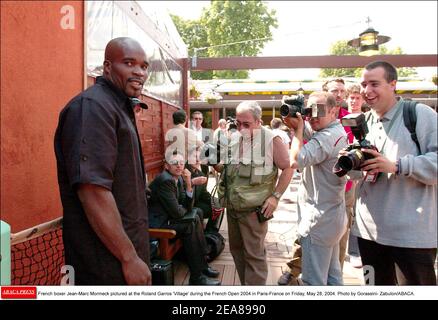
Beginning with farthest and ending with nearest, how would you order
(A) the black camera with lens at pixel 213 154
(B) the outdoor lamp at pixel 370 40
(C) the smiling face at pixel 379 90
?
(B) the outdoor lamp at pixel 370 40 → (A) the black camera with lens at pixel 213 154 → (C) the smiling face at pixel 379 90

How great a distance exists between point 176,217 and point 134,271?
5.05 ft

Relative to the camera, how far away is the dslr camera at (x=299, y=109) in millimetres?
1818

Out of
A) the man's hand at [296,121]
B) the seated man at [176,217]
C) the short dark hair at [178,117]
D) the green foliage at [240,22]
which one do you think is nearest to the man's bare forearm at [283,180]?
the man's hand at [296,121]

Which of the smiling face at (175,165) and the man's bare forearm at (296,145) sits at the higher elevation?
the man's bare forearm at (296,145)

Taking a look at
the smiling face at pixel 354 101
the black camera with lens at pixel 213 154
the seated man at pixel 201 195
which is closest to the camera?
the black camera with lens at pixel 213 154

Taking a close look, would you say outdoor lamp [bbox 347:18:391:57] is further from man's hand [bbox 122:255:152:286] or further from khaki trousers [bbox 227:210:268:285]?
man's hand [bbox 122:255:152:286]

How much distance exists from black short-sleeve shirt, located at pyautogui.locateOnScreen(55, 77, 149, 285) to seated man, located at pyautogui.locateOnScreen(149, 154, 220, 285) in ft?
4.52

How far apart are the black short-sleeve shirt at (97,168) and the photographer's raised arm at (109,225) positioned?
0.03 m

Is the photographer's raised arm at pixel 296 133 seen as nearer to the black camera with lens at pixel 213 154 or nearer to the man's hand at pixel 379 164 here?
the man's hand at pixel 379 164

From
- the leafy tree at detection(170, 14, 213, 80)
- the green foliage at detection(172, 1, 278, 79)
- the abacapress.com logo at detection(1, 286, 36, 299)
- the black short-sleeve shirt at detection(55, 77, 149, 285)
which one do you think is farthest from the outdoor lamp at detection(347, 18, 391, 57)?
the abacapress.com logo at detection(1, 286, 36, 299)

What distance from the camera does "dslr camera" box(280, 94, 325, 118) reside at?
1.82 metres

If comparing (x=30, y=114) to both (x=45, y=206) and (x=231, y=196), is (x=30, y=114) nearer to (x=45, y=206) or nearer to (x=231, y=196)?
(x=45, y=206)
